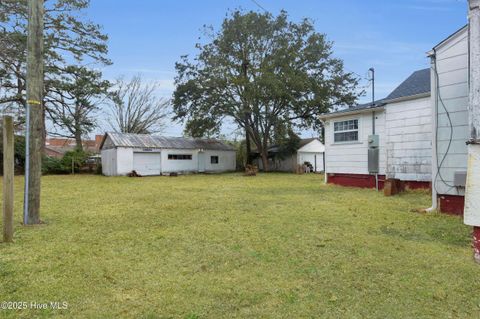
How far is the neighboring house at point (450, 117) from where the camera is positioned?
5.84 meters

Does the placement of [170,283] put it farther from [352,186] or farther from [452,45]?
[352,186]

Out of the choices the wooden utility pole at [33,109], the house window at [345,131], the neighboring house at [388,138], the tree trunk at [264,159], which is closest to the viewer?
the wooden utility pole at [33,109]

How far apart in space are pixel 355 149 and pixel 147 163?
1511 cm

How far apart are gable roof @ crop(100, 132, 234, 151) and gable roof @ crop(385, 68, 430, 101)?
54.0ft

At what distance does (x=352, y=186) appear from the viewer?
11750mm

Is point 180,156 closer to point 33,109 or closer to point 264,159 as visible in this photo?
point 264,159

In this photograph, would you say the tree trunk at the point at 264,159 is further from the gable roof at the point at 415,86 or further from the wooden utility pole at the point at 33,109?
the wooden utility pole at the point at 33,109

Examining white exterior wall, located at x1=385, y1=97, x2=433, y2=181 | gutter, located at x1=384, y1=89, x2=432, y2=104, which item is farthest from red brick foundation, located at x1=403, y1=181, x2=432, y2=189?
gutter, located at x1=384, y1=89, x2=432, y2=104

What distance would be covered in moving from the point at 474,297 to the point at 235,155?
25.5 meters

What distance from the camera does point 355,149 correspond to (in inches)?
457

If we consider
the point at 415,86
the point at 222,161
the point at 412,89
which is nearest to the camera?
the point at 412,89

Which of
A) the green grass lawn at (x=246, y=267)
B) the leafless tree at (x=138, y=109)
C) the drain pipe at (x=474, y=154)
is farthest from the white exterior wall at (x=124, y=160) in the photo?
the drain pipe at (x=474, y=154)

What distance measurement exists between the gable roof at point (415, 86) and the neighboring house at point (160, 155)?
1639 cm

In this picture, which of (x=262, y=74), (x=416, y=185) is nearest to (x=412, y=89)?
(x=416, y=185)
